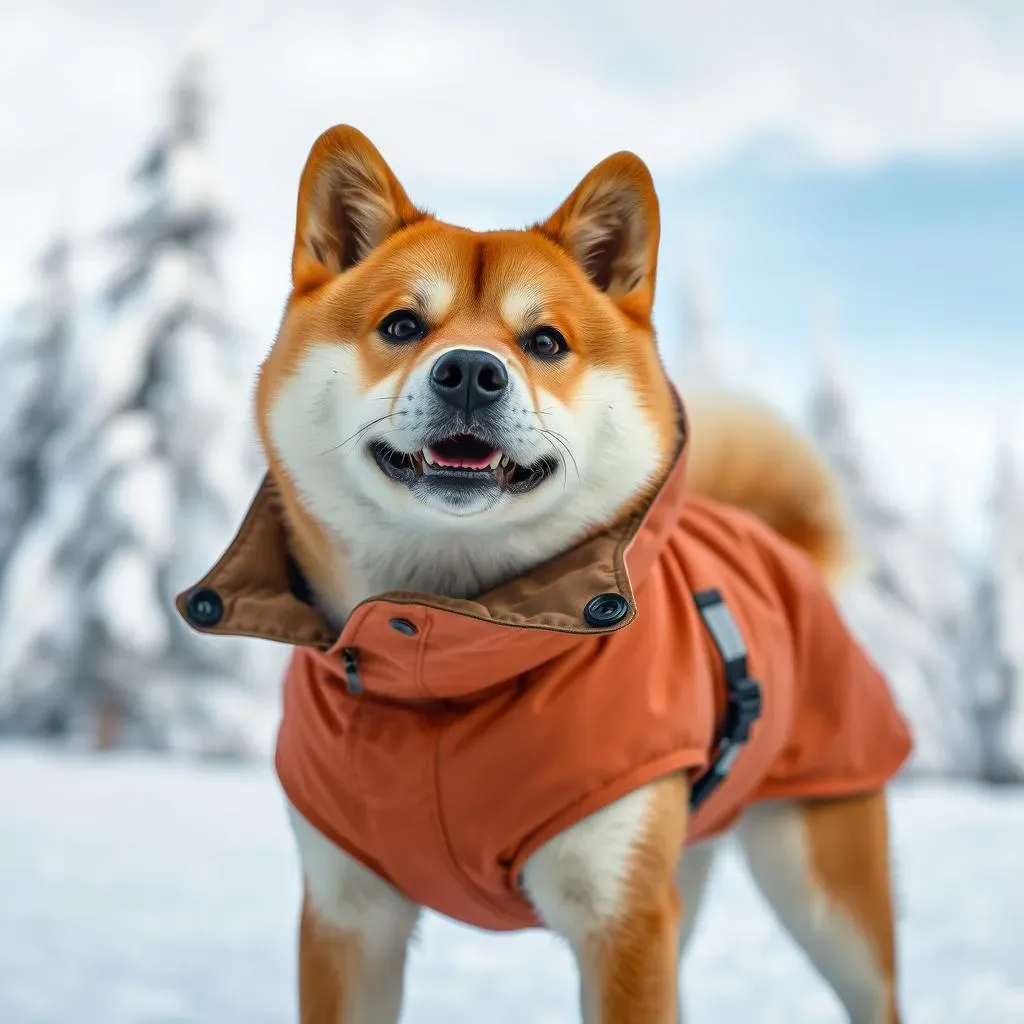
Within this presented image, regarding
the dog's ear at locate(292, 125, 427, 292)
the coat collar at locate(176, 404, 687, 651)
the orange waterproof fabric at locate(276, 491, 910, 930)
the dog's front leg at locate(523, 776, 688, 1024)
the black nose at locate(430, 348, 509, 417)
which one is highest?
the dog's ear at locate(292, 125, 427, 292)

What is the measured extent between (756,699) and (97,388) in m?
5.56

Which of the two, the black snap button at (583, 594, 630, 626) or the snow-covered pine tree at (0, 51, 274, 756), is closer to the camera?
the black snap button at (583, 594, 630, 626)

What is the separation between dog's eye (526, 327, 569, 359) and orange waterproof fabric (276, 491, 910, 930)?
26 cm

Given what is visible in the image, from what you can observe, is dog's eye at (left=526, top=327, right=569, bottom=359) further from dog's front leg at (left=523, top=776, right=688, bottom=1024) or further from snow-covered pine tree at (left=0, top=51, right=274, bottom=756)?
snow-covered pine tree at (left=0, top=51, right=274, bottom=756)

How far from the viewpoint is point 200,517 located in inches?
260

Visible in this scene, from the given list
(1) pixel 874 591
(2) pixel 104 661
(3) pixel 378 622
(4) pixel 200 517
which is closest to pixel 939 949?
(3) pixel 378 622

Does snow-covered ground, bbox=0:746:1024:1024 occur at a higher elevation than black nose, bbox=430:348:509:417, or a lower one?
lower

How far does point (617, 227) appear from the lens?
1707mm

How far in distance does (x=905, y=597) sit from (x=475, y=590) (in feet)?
25.6

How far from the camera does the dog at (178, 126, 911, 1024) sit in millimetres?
1524

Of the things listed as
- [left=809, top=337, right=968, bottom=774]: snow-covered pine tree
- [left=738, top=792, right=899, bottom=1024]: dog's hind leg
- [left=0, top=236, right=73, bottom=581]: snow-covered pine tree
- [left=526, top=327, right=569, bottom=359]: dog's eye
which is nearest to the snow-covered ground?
[left=738, top=792, right=899, bottom=1024]: dog's hind leg

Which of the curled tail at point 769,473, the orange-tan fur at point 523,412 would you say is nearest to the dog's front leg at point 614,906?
the orange-tan fur at point 523,412

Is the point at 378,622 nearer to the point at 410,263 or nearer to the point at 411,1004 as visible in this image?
the point at 410,263

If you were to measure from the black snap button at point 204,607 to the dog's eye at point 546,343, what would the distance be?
1.81 ft
